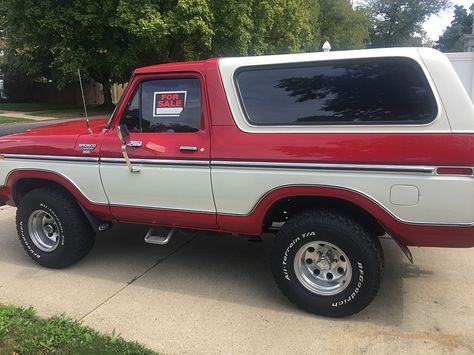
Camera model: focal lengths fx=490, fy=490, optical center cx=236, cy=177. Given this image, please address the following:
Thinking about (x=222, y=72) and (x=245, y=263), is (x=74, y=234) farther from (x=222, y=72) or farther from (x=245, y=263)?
(x=222, y=72)

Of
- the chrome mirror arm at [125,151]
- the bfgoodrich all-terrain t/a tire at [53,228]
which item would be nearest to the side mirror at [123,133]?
the chrome mirror arm at [125,151]

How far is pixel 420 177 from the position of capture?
10.7ft

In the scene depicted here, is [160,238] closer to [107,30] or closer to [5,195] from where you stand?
[5,195]

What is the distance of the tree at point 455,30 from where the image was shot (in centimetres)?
8038

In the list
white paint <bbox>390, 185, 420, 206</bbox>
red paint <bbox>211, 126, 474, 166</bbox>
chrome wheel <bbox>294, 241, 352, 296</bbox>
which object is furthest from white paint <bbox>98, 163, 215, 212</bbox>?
white paint <bbox>390, 185, 420, 206</bbox>

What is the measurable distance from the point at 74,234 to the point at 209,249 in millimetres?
1404

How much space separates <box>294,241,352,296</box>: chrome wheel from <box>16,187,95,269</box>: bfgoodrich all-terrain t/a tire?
7.08ft

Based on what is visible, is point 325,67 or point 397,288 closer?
point 325,67

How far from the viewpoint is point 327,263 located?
3.72 metres

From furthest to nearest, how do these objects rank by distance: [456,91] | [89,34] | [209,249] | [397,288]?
[89,34], [209,249], [397,288], [456,91]

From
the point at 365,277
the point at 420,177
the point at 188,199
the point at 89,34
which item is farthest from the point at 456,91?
the point at 89,34

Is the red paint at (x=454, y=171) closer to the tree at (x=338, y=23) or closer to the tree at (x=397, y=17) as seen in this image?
the tree at (x=338, y=23)

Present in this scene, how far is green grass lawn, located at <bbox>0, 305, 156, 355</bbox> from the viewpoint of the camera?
3.28 meters

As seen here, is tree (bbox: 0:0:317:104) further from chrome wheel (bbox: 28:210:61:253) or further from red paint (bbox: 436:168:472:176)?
red paint (bbox: 436:168:472:176)
